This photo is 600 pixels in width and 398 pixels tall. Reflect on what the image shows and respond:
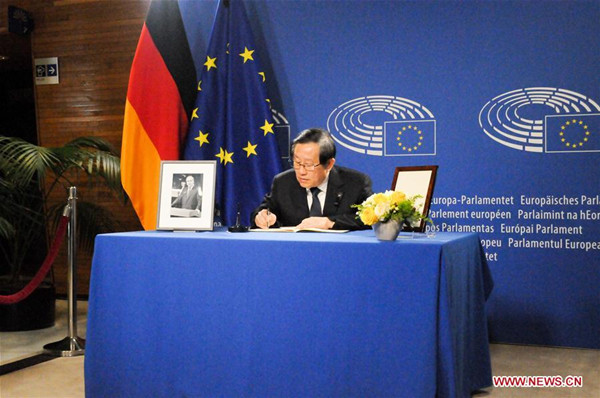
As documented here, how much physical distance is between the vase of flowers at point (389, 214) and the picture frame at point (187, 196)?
806 mm

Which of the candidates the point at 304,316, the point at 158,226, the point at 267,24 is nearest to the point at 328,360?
the point at 304,316

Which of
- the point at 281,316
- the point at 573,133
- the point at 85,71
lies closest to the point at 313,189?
the point at 281,316

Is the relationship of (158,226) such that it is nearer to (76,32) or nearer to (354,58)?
(354,58)

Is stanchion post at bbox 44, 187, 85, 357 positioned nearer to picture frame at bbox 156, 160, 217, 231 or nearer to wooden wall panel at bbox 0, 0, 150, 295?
picture frame at bbox 156, 160, 217, 231

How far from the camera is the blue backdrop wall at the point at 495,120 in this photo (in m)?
4.06

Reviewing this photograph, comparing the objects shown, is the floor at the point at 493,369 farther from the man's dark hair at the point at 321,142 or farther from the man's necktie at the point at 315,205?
the man's dark hair at the point at 321,142

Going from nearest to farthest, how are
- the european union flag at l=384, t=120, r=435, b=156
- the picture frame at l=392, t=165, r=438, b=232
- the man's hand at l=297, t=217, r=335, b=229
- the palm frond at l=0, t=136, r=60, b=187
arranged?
1. the picture frame at l=392, t=165, r=438, b=232
2. the man's hand at l=297, t=217, r=335, b=229
3. the palm frond at l=0, t=136, r=60, b=187
4. the european union flag at l=384, t=120, r=435, b=156

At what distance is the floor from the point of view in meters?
3.18

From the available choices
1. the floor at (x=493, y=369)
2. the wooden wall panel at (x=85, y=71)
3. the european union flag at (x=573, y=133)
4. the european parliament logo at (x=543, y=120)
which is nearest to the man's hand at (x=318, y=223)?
the floor at (x=493, y=369)

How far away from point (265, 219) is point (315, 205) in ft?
1.24

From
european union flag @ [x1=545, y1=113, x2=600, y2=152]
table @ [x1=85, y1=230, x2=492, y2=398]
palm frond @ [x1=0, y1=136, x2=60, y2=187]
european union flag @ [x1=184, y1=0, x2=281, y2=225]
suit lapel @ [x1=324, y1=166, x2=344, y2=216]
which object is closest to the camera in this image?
table @ [x1=85, y1=230, x2=492, y2=398]

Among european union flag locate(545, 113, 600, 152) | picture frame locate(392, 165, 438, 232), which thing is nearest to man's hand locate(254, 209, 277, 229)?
picture frame locate(392, 165, 438, 232)

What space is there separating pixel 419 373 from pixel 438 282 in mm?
349

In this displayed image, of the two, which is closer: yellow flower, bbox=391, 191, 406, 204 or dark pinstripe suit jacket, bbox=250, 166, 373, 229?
yellow flower, bbox=391, 191, 406, 204
